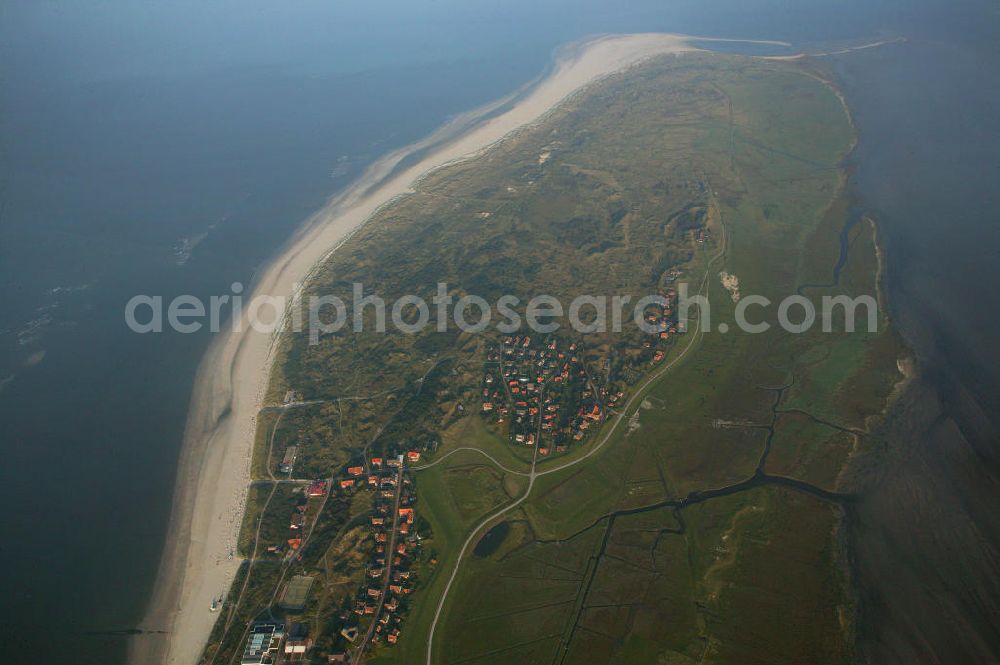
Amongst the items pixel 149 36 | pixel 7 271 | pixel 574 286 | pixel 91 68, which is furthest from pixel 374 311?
pixel 149 36

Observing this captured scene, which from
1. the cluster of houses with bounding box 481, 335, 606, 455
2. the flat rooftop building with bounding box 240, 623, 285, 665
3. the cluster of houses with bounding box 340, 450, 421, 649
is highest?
the cluster of houses with bounding box 481, 335, 606, 455

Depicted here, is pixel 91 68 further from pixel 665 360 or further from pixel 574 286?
pixel 665 360

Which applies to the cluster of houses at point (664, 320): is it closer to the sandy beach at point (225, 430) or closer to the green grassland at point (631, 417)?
the green grassland at point (631, 417)

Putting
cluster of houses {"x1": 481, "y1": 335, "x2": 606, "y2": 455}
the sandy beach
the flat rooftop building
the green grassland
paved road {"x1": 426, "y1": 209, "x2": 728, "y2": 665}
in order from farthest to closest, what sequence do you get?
1. cluster of houses {"x1": 481, "y1": 335, "x2": 606, "y2": 455}
2. the sandy beach
3. paved road {"x1": 426, "y1": 209, "x2": 728, "y2": 665}
4. the green grassland
5. the flat rooftop building

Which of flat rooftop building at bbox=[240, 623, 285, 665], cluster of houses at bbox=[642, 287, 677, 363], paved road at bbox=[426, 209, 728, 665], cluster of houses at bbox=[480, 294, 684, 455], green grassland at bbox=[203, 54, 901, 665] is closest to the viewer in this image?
flat rooftop building at bbox=[240, 623, 285, 665]

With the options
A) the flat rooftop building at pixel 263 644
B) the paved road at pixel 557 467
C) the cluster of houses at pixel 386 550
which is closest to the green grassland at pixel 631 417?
the paved road at pixel 557 467

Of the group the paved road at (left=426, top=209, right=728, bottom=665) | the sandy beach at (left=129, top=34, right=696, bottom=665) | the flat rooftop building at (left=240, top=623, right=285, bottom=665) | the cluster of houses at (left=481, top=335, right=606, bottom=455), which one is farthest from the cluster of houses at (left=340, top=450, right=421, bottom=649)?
the sandy beach at (left=129, top=34, right=696, bottom=665)

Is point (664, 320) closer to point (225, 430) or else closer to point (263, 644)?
point (225, 430)

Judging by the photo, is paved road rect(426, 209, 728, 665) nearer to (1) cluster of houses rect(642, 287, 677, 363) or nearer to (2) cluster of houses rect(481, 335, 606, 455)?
(2) cluster of houses rect(481, 335, 606, 455)
